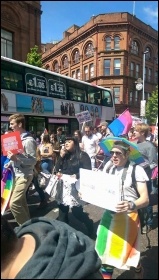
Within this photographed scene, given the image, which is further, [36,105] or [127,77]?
[36,105]

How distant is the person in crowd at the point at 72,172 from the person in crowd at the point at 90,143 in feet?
9.50

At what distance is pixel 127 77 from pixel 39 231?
3.38 ft

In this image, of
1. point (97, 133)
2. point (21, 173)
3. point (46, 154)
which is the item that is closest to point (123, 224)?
point (21, 173)

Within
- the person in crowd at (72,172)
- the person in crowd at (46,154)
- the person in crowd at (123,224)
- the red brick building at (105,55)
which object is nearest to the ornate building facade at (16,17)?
the red brick building at (105,55)

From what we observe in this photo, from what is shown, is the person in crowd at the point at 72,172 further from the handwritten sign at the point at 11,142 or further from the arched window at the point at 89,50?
the arched window at the point at 89,50

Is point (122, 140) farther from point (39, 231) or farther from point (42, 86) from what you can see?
point (42, 86)

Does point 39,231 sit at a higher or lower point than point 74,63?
lower

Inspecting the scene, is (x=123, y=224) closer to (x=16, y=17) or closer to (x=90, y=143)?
(x=16, y=17)

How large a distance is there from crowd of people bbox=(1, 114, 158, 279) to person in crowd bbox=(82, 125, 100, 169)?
75.5 inches

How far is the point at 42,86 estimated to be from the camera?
5.57 m

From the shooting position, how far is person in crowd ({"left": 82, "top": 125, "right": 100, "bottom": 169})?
568cm

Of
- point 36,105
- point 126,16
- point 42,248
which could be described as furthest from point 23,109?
point 42,248

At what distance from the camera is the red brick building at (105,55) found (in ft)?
4.21

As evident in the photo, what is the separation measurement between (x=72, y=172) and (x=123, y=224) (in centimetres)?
109
